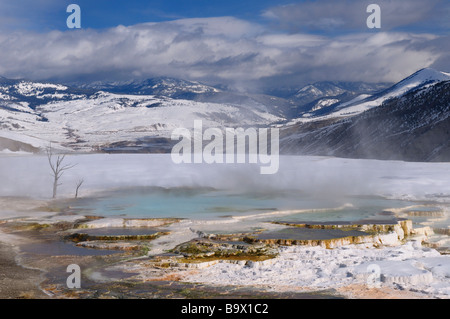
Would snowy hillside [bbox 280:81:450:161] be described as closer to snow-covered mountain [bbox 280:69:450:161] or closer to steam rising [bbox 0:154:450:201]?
snow-covered mountain [bbox 280:69:450:161]

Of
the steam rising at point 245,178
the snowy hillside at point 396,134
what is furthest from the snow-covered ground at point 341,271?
the snowy hillside at point 396,134

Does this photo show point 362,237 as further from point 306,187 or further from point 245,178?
point 245,178

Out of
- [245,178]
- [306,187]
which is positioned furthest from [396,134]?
[306,187]

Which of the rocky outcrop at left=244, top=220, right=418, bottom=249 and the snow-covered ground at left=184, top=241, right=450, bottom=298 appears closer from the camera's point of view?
the snow-covered ground at left=184, top=241, right=450, bottom=298

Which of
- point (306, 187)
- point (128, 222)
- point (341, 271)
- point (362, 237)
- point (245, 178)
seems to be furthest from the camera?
point (245, 178)

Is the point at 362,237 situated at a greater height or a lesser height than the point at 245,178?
lesser

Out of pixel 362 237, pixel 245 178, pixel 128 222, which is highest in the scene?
pixel 245 178

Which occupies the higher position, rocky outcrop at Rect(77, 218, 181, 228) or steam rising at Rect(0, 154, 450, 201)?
steam rising at Rect(0, 154, 450, 201)

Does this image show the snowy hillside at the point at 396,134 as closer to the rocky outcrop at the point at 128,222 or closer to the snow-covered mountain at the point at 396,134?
the snow-covered mountain at the point at 396,134

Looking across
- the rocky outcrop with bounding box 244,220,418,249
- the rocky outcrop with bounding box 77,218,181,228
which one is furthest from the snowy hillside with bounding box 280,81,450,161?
the rocky outcrop with bounding box 77,218,181,228

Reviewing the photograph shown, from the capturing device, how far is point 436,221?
25.4m
